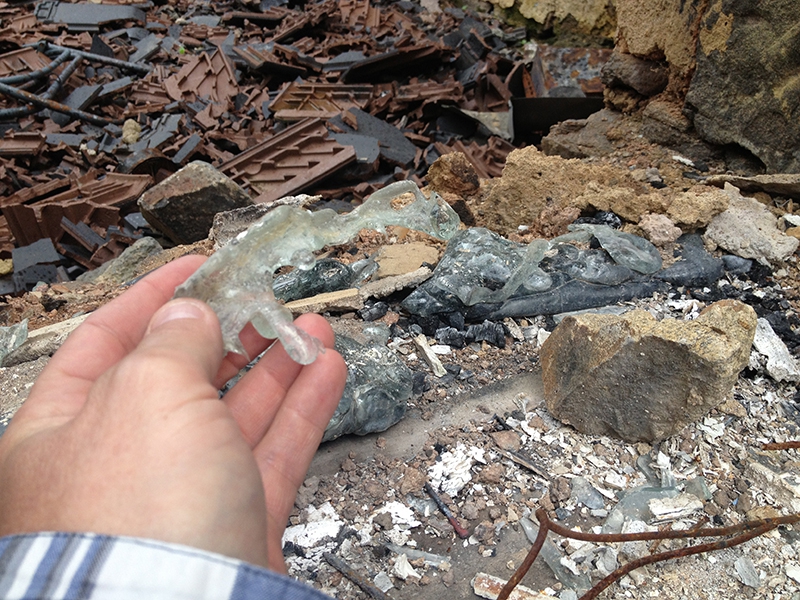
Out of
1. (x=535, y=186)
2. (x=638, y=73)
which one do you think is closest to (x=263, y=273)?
(x=535, y=186)

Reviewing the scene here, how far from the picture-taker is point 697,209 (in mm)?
3314

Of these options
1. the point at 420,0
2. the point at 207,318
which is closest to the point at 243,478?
the point at 207,318

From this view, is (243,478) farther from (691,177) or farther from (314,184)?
(314,184)

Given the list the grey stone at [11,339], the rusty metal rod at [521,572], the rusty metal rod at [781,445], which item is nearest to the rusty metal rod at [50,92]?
the grey stone at [11,339]

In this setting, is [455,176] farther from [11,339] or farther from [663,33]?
[11,339]

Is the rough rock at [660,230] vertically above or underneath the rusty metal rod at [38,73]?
underneath

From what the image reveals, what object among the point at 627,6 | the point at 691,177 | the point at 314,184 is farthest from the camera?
the point at 314,184

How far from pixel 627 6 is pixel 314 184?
11.7 feet

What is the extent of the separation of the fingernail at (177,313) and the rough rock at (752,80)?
13.3 feet

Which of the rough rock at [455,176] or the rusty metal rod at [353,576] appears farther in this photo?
the rough rock at [455,176]

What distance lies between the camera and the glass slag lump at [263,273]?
157 cm

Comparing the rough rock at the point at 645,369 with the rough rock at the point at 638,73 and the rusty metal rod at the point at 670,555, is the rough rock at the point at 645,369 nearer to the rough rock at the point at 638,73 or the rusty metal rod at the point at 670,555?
the rusty metal rod at the point at 670,555

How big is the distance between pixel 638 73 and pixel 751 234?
2.27 metres

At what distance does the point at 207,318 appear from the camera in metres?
1.35
